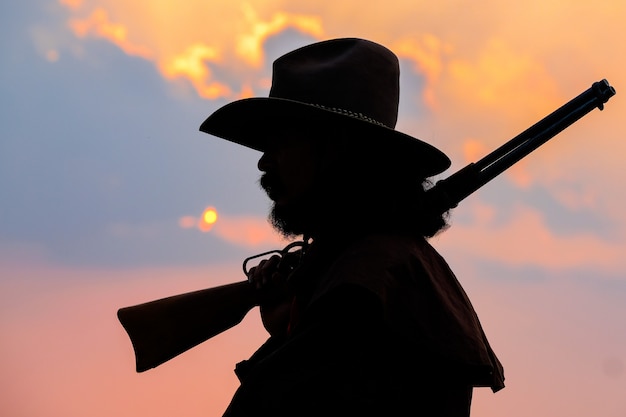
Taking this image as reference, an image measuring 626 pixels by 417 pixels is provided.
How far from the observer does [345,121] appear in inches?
152

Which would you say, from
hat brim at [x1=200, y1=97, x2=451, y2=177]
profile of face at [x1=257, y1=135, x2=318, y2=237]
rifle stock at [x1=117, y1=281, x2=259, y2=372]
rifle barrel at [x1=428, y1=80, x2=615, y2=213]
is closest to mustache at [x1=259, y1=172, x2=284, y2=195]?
profile of face at [x1=257, y1=135, x2=318, y2=237]

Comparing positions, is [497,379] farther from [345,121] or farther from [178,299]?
[178,299]

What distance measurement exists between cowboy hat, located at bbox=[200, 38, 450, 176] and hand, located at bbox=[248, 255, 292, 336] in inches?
31.6

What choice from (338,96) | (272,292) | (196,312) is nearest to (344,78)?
(338,96)

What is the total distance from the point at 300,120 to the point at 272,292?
1.15 meters

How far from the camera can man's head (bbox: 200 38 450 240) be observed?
382 centimetres

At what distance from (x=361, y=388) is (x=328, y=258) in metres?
0.75

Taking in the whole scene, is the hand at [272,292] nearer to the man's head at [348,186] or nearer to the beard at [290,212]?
the beard at [290,212]

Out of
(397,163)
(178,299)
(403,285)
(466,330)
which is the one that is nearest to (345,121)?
(397,163)

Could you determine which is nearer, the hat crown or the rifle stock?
the hat crown

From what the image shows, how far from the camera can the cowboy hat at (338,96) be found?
12.7ft

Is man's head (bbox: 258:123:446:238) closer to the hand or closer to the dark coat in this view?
the dark coat

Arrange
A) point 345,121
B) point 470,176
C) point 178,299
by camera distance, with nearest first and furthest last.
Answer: point 345,121 → point 470,176 → point 178,299

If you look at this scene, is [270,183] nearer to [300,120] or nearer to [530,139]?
[300,120]
